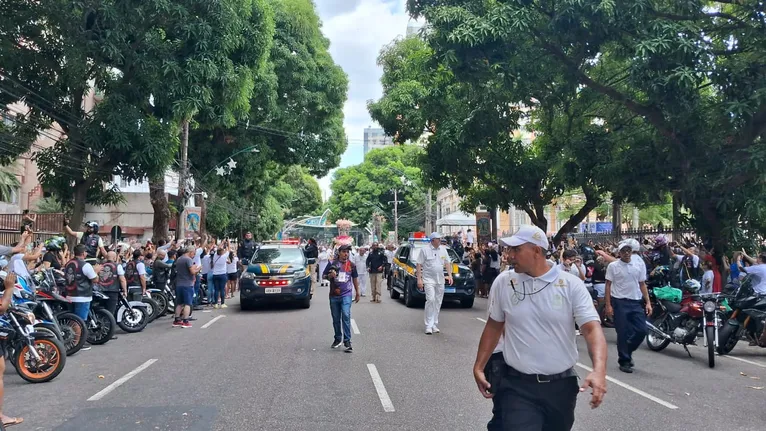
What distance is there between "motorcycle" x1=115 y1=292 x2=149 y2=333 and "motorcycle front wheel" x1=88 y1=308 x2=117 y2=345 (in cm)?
133

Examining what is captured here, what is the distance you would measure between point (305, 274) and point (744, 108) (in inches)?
415

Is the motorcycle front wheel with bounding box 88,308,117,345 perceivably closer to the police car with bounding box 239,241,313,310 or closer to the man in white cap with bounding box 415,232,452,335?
the police car with bounding box 239,241,313,310

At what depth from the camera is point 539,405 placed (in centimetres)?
367

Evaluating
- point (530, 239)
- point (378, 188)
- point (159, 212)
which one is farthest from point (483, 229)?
point (378, 188)

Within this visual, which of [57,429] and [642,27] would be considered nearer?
[57,429]

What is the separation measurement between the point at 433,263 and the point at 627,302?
13.8 ft

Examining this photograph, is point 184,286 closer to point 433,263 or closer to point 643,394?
point 433,263

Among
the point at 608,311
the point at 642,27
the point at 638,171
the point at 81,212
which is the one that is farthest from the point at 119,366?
the point at 638,171

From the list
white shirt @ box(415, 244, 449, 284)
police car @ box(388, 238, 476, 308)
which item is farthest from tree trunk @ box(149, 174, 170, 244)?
white shirt @ box(415, 244, 449, 284)

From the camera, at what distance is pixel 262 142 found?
30.1 m

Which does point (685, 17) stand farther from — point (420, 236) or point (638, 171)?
point (420, 236)

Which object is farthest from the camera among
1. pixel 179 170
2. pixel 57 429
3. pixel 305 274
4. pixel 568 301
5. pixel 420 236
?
pixel 179 170

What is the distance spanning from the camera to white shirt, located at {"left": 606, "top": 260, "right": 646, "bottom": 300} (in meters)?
8.88

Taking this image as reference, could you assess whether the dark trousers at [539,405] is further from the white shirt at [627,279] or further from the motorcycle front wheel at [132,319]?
the motorcycle front wheel at [132,319]
